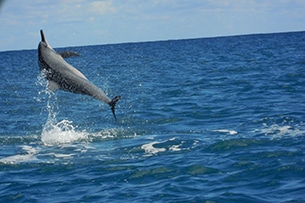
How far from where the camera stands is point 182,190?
1222 centimetres

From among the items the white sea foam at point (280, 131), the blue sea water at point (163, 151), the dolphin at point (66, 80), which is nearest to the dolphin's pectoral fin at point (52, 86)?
the dolphin at point (66, 80)

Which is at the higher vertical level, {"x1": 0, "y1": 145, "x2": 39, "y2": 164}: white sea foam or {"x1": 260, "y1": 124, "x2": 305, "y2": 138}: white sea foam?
{"x1": 0, "y1": 145, "x2": 39, "y2": 164}: white sea foam

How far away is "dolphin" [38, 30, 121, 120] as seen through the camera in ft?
51.8

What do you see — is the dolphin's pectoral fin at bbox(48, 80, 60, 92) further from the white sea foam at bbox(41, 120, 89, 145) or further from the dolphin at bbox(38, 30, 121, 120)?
the white sea foam at bbox(41, 120, 89, 145)

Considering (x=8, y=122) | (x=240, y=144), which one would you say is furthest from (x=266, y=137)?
(x=8, y=122)

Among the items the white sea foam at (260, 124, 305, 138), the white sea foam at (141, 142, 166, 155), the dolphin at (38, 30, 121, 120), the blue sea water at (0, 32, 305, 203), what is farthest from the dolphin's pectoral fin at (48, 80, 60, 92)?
the white sea foam at (260, 124, 305, 138)

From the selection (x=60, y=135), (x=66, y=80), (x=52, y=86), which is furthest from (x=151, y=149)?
(x=60, y=135)

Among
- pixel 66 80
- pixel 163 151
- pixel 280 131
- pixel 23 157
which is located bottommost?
pixel 280 131

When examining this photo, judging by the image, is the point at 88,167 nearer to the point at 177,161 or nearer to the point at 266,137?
the point at 177,161

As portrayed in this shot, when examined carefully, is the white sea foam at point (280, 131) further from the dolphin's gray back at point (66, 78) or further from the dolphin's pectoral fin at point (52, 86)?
the dolphin's pectoral fin at point (52, 86)

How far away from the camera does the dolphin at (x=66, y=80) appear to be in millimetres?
15797

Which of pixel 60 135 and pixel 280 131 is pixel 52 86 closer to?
pixel 60 135

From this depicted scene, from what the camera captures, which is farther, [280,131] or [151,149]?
[280,131]

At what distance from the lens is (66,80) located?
15859 millimetres
